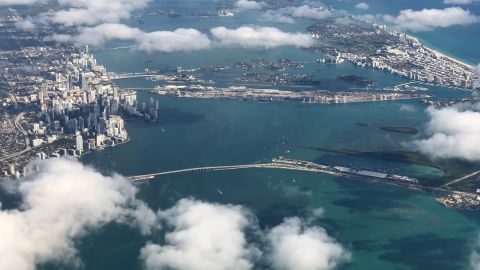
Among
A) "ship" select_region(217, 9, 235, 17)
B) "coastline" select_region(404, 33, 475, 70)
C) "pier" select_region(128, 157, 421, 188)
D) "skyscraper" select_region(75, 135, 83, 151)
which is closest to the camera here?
"pier" select_region(128, 157, 421, 188)

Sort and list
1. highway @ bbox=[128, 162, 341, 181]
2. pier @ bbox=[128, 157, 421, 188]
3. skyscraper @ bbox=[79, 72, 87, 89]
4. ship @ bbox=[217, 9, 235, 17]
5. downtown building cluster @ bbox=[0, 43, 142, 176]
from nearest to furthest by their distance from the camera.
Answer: pier @ bbox=[128, 157, 421, 188]
highway @ bbox=[128, 162, 341, 181]
downtown building cluster @ bbox=[0, 43, 142, 176]
skyscraper @ bbox=[79, 72, 87, 89]
ship @ bbox=[217, 9, 235, 17]

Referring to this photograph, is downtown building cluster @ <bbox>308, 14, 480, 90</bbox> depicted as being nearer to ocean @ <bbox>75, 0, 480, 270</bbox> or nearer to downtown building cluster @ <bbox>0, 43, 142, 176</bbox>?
ocean @ <bbox>75, 0, 480, 270</bbox>

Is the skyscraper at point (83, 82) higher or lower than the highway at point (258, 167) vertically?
higher

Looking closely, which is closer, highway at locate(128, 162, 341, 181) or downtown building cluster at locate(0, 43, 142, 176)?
highway at locate(128, 162, 341, 181)

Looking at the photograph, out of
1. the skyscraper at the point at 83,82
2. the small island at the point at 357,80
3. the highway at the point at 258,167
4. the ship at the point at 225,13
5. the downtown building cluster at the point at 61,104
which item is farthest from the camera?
the ship at the point at 225,13

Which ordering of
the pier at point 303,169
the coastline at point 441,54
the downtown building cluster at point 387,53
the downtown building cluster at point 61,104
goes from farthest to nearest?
the coastline at point 441,54 → the downtown building cluster at point 387,53 → the downtown building cluster at point 61,104 → the pier at point 303,169

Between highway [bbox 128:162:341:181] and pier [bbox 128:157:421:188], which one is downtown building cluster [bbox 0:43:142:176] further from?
highway [bbox 128:162:341:181]

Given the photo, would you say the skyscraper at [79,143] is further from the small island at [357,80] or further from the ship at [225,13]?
the ship at [225,13]

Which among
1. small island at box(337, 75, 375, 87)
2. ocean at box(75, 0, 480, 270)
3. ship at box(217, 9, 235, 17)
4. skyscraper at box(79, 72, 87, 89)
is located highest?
ship at box(217, 9, 235, 17)

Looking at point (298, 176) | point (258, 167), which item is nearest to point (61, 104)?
point (258, 167)

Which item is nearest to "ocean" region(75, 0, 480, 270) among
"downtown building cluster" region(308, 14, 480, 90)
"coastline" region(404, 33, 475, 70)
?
"downtown building cluster" region(308, 14, 480, 90)

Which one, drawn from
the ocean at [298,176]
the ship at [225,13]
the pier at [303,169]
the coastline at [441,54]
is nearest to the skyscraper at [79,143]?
the ocean at [298,176]

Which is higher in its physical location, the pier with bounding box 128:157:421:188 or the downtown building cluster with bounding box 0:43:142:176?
the downtown building cluster with bounding box 0:43:142:176
